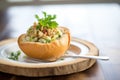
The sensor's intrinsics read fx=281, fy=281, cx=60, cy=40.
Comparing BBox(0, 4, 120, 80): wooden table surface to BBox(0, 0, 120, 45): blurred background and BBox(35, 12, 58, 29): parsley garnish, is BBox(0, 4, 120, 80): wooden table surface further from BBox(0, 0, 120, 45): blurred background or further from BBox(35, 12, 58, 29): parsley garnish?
BBox(35, 12, 58, 29): parsley garnish

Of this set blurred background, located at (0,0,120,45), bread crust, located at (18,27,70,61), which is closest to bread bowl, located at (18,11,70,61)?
bread crust, located at (18,27,70,61)

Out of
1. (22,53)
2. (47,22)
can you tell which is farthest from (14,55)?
(47,22)

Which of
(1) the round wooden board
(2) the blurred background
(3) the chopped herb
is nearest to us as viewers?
(1) the round wooden board

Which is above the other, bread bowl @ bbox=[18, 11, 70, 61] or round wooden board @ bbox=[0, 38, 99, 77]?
bread bowl @ bbox=[18, 11, 70, 61]

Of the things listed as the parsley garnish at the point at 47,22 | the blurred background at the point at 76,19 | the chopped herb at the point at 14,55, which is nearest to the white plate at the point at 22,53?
the chopped herb at the point at 14,55

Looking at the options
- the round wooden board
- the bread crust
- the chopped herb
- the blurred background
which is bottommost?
the round wooden board

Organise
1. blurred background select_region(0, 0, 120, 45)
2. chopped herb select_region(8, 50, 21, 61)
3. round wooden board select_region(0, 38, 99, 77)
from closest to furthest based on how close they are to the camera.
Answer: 1. round wooden board select_region(0, 38, 99, 77)
2. chopped herb select_region(8, 50, 21, 61)
3. blurred background select_region(0, 0, 120, 45)

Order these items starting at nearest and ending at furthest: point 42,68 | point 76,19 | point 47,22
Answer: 1. point 42,68
2. point 47,22
3. point 76,19

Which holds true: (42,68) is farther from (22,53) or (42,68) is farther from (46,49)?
(22,53)

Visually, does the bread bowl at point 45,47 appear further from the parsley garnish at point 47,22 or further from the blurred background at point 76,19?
the blurred background at point 76,19
